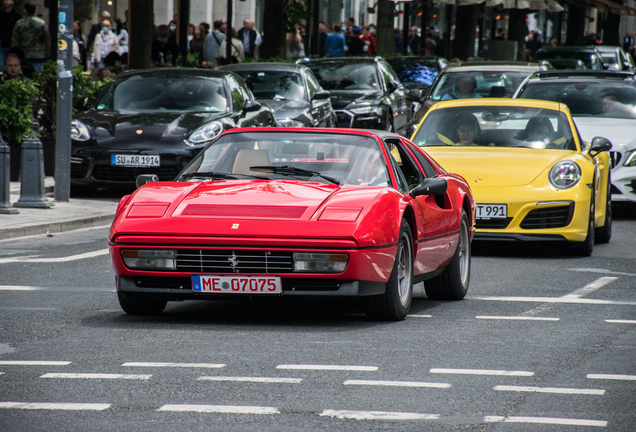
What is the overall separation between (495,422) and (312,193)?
2711mm

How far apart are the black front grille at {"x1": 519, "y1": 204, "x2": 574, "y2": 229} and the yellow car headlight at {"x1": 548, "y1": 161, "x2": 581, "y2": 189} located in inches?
9.5

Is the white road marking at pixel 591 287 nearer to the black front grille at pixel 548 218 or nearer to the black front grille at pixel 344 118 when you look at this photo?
the black front grille at pixel 548 218

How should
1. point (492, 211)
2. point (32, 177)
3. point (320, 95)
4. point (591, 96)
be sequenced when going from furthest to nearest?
1. point (320, 95)
2. point (591, 96)
3. point (32, 177)
4. point (492, 211)

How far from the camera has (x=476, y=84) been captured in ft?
65.6

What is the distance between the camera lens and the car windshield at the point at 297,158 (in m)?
7.77

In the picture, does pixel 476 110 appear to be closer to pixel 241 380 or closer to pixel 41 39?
pixel 241 380

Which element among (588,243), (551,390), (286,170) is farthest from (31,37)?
(551,390)

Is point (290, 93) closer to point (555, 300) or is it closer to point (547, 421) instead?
point (555, 300)

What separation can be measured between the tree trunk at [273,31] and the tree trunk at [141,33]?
5.77 meters

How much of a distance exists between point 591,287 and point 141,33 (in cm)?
1420

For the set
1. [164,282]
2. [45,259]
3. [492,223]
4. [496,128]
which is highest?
[496,128]

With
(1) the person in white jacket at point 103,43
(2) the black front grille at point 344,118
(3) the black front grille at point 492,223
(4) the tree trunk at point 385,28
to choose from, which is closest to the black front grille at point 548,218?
(3) the black front grille at point 492,223

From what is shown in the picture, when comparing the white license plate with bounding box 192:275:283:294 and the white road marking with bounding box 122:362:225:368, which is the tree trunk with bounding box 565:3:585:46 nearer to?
the white license plate with bounding box 192:275:283:294

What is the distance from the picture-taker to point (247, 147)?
8078 mm
